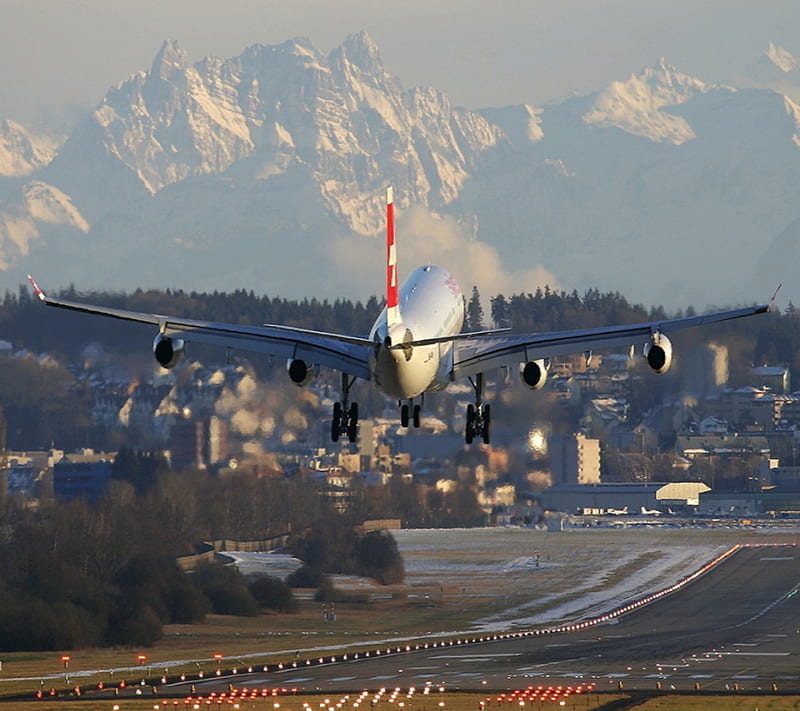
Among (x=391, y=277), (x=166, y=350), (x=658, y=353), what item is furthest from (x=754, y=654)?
(x=166, y=350)

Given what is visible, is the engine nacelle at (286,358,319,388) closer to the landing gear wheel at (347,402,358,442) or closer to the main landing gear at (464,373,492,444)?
the landing gear wheel at (347,402,358,442)

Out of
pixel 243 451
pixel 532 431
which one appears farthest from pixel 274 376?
pixel 532 431

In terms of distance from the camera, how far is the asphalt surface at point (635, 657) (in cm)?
11319

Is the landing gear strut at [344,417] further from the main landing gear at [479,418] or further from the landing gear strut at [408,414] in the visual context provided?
the main landing gear at [479,418]

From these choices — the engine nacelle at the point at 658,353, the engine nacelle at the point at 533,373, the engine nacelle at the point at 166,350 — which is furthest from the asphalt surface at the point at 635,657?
the engine nacelle at the point at 166,350

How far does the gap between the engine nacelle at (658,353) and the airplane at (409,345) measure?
1.4 inches

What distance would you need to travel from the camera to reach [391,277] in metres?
74.8

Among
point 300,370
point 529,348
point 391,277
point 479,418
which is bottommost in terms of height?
point 479,418

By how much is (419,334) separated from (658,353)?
8.79m

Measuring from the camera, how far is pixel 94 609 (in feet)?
436

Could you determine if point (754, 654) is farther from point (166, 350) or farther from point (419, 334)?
point (166, 350)

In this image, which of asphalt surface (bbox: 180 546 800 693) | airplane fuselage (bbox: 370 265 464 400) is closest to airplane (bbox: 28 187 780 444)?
airplane fuselage (bbox: 370 265 464 400)

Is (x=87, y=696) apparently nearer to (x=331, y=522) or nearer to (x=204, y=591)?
(x=204, y=591)

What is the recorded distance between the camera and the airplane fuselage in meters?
72.3
